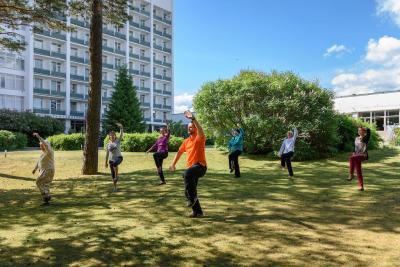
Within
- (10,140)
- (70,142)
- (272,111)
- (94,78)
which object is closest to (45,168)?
(94,78)

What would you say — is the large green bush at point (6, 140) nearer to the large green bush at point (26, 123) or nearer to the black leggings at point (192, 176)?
the large green bush at point (26, 123)

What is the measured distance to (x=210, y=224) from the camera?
7871 mm

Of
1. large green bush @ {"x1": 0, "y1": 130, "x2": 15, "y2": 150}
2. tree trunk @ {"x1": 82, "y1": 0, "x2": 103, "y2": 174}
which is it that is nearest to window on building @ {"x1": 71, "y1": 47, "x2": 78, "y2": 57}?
large green bush @ {"x1": 0, "y1": 130, "x2": 15, "y2": 150}

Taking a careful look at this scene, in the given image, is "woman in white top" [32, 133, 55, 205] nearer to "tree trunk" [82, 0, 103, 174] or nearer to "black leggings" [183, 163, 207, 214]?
"black leggings" [183, 163, 207, 214]

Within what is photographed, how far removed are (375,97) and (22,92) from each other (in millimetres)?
46027

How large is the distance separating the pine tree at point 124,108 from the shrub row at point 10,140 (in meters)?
19.7

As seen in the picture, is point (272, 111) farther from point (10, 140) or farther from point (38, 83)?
point (38, 83)

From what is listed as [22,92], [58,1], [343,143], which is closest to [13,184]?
[58,1]

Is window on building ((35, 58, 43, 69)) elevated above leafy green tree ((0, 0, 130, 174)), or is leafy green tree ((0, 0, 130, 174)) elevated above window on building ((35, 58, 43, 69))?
window on building ((35, 58, 43, 69))

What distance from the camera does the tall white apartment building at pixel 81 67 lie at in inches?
2275

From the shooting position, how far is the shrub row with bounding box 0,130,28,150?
30266 mm

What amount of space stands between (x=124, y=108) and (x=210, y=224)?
153 feet

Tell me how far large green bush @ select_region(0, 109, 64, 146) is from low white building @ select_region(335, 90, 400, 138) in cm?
3489

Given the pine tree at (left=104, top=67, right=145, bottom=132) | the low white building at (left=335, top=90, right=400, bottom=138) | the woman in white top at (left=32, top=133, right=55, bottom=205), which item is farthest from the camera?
the low white building at (left=335, top=90, right=400, bottom=138)
